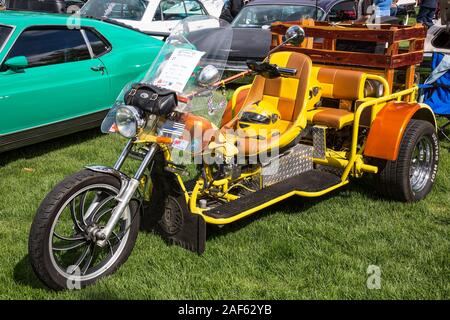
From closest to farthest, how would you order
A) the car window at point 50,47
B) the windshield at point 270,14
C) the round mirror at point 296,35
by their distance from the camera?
1. the round mirror at point 296,35
2. the car window at point 50,47
3. the windshield at point 270,14

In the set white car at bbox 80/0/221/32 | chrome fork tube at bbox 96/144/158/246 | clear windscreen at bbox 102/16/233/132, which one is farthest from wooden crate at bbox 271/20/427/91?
white car at bbox 80/0/221/32

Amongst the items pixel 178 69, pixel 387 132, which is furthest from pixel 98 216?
pixel 387 132

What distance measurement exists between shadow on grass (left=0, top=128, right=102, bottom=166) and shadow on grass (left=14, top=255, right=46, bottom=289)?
2.55 m

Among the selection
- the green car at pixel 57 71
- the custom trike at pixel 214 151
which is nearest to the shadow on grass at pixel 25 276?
the custom trike at pixel 214 151

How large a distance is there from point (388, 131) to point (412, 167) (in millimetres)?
671

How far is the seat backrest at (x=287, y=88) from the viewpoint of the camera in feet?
14.3

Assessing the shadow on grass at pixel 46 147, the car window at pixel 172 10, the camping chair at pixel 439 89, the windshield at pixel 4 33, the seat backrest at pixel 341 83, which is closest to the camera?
the seat backrest at pixel 341 83

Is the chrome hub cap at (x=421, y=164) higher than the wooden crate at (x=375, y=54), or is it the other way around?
the wooden crate at (x=375, y=54)

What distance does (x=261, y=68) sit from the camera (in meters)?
3.77

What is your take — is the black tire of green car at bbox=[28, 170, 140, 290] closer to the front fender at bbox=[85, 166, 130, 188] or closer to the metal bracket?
the front fender at bbox=[85, 166, 130, 188]

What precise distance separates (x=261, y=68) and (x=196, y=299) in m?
1.65

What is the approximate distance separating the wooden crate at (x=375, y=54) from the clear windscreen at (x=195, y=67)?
1457 millimetres

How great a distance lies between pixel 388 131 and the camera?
429cm

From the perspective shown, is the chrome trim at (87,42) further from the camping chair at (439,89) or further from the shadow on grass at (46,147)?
the camping chair at (439,89)
